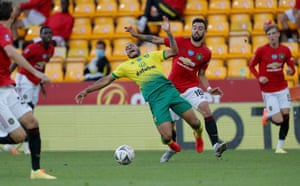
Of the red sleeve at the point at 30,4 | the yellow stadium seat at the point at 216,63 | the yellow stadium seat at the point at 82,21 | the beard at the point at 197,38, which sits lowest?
the yellow stadium seat at the point at 216,63

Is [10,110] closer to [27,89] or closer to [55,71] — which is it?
[27,89]

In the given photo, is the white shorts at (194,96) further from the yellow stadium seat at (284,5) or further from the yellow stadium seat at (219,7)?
the yellow stadium seat at (284,5)

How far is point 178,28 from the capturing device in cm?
2222

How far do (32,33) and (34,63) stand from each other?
4827 millimetres

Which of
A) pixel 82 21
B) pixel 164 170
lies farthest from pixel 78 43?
pixel 164 170

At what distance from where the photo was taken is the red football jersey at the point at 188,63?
15.9 metres

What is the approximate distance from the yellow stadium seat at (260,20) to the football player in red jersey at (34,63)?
219 inches

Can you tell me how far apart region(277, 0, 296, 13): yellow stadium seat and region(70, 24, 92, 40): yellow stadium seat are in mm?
4878

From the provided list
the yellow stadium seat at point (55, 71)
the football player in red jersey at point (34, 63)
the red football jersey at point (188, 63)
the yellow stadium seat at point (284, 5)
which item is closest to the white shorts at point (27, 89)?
the football player in red jersey at point (34, 63)

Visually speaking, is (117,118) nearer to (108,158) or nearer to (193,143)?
(193,143)

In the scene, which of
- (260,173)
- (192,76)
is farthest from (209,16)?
(260,173)

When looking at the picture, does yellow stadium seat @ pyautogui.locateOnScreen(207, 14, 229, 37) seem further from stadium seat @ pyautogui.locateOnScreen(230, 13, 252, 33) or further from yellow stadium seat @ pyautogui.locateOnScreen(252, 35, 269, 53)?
yellow stadium seat @ pyautogui.locateOnScreen(252, 35, 269, 53)

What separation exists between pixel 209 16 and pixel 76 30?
11.4 ft

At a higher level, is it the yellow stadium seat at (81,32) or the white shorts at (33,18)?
the white shorts at (33,18)
